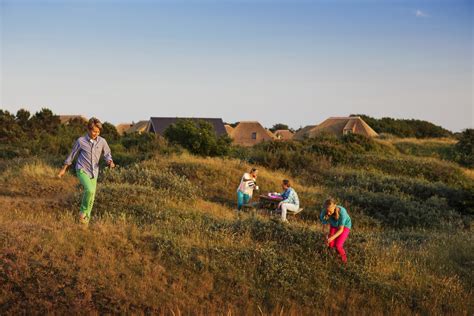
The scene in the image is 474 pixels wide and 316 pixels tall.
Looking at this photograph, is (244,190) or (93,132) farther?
(244,190)

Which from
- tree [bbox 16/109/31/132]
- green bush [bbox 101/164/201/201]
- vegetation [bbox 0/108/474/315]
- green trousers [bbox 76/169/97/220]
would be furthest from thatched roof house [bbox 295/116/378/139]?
green trousers [bbox 76/169/97/220]

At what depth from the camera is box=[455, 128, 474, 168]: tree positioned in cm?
3180

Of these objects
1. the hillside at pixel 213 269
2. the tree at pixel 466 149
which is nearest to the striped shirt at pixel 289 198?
the hillside at pixel 213 269

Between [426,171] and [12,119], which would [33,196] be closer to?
[426,171]

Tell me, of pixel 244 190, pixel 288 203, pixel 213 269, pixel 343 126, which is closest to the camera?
pixel 213 269

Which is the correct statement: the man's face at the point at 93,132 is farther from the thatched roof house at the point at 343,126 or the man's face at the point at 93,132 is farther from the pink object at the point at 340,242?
the thatched roof house at the point at 343,126

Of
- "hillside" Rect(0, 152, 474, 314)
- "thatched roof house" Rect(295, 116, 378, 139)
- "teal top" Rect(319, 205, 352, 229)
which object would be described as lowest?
"hillside" Rect(0, 152, 474, 314)

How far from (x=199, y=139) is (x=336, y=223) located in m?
17.7

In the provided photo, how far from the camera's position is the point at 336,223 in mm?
8094

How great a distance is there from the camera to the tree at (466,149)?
3180 cm

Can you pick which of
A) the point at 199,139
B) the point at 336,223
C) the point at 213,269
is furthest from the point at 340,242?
the point at 199,139

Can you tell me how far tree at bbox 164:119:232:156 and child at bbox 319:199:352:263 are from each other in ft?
56.7

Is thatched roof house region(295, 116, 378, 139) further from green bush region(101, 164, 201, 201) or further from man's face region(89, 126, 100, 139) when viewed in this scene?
man's face region(89, 126, 100, 139)

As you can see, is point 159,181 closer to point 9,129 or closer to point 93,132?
point 93,132
